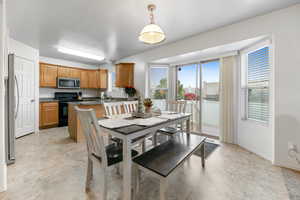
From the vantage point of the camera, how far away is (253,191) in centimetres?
149

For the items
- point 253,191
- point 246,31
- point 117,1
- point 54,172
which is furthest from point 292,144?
point 54,172

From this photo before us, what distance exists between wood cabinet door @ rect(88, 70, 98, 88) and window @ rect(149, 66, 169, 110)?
2.77 metres

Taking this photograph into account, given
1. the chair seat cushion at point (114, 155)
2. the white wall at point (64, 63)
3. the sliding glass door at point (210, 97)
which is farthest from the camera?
the white wall at point (64, 63)

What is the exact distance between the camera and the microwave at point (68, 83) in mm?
4548

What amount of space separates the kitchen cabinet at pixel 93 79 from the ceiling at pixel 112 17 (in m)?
2.19

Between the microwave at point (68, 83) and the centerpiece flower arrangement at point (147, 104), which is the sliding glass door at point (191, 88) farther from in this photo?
the microwave at point (68, 83)

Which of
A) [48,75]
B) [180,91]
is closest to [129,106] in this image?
[180,91]

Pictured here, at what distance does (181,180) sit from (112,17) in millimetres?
2892

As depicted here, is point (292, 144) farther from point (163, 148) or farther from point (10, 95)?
point (10, 95)

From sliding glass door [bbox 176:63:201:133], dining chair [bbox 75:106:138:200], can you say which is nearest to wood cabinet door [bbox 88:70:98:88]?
sliding glass door [bbox 176:63:201:133]

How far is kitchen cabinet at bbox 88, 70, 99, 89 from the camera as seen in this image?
212 inches

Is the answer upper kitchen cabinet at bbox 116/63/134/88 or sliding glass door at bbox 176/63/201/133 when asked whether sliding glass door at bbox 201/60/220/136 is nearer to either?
sliding glass door at bbox 176/63/201/133

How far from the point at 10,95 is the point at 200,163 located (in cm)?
335

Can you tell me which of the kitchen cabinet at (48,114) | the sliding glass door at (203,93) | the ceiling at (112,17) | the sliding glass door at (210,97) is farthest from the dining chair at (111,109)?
the kitchen cabinet at (48,114)
